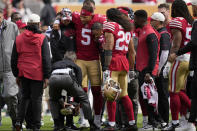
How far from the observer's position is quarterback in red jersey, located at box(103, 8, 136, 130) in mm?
9609

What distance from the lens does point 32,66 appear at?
31.9ft

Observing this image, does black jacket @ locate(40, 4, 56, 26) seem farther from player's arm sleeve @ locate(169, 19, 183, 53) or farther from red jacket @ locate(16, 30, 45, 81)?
player's arm sleeve @ locate(169, 19, 183, 53)

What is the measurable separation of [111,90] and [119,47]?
0.78 m

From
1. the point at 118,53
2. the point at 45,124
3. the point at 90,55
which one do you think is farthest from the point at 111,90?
the point at 45,124

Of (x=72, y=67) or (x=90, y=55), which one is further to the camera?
(x=90, y=55)

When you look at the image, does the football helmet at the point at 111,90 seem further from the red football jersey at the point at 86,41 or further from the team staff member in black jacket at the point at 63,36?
the team staff member in black jacket at the point at 63,36

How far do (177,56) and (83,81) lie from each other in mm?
1813

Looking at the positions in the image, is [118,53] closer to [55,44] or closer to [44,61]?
[44,61]

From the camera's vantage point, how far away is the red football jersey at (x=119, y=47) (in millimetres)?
9680

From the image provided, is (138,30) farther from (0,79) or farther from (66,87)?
(0,79)

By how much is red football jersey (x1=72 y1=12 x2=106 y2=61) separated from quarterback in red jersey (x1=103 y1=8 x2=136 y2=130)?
0.75m

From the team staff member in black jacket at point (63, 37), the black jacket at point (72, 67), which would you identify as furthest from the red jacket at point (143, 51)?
the team staff member in black jacket at point (63, 37)

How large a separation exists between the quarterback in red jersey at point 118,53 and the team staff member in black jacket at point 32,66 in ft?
3.36

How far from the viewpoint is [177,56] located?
9.86 m
